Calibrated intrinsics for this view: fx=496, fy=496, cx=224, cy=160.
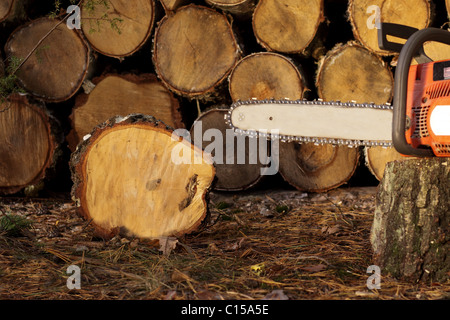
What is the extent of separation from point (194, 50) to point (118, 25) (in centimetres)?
52

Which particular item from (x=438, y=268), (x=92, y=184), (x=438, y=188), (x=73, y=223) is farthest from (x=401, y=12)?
(x=73, y=223)

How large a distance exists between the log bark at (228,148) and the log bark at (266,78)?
0.79ft

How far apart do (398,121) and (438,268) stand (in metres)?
0.53

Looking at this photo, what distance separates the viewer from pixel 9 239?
2.22 metres

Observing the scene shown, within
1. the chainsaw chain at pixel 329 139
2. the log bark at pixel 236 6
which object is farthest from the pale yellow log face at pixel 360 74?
the chainsaw chain at pixel 329 139

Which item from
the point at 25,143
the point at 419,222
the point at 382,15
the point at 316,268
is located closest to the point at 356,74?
the point at 382,15

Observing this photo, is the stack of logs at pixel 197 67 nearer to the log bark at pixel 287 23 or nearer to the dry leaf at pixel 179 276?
the log bark at pixel 287 23

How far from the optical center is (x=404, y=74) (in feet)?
5.41

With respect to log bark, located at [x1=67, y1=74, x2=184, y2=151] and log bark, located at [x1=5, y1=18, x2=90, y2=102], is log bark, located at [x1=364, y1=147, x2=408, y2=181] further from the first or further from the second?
log bark, located at [x1=5, y1=18, x2=90, y2=102]

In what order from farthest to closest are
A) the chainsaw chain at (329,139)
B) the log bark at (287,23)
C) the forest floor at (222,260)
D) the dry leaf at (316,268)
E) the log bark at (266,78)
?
the log bark at (266,78)
the log bark at (287,23)
the chainsaw chain at (329,139)
the dry leaf at (316,268)
the forest floor at (222,260)

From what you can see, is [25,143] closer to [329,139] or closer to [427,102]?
[329,139]

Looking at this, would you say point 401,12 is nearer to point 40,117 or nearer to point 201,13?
point 201,13

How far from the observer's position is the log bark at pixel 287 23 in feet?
9.34

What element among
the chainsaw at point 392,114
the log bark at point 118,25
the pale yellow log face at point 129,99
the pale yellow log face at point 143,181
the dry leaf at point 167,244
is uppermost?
the log bark at point 118,25
